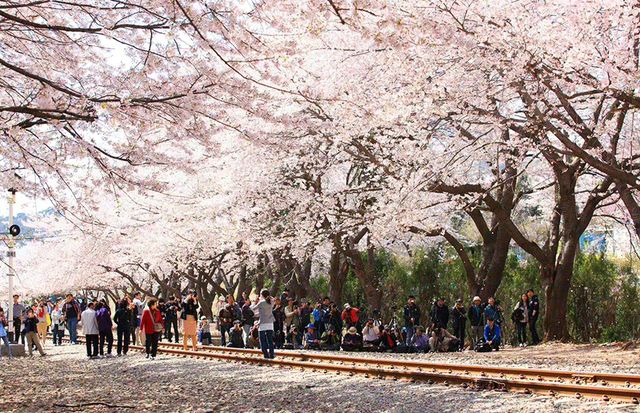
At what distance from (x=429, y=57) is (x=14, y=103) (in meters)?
7.44

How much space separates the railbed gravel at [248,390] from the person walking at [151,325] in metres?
0.64

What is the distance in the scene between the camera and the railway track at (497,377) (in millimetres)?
9156

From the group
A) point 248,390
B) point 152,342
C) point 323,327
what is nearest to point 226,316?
point 323,327

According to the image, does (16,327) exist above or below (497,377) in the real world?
above

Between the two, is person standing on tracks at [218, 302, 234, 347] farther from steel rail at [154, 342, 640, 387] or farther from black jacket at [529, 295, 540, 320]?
A: black jacket at [529, 295, 540, 320]

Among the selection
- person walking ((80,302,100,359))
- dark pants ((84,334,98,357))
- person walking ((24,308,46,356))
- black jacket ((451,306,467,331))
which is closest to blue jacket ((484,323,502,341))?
black jacket ((451,306,467,331))

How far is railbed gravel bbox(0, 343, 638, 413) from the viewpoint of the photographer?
9.41m

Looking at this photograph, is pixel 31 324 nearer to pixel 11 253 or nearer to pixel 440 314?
pixel 11 253

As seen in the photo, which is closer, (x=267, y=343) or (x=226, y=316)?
(x=267, y=343)

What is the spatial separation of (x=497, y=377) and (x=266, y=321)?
6.36 metres

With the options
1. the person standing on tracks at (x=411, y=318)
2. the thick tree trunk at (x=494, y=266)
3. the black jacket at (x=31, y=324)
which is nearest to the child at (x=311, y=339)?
the person standing on tracks at (x=411, y=318)

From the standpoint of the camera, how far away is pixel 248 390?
1181cm

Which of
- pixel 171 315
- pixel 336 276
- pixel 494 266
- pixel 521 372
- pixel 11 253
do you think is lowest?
pixel 521 372

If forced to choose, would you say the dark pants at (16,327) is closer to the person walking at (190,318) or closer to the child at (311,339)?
the person walking at (190,318)
